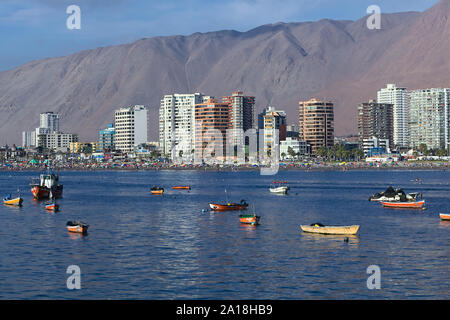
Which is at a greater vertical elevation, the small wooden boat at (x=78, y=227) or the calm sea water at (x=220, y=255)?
the small wooden boat at (x=78, y=227)

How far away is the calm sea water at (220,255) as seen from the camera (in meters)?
50.1

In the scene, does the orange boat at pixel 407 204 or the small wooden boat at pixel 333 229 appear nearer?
the small wooden boat at pixel 333 229

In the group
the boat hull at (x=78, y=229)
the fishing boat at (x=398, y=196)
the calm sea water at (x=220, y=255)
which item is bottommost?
the calm sea water at (x=220, y=255)

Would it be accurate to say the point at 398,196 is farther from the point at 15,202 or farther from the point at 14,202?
the point at 14,202

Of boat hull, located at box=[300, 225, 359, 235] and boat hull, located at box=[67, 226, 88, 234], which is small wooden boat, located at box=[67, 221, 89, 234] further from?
boat hull, located at box=[300, 225, 359, 235]

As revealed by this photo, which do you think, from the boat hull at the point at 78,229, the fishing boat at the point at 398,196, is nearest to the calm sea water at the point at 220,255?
the boat hull at the point at 78,229

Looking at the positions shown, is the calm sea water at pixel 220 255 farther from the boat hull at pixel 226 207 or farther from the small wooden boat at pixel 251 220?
the boat hull at pixel 226 207

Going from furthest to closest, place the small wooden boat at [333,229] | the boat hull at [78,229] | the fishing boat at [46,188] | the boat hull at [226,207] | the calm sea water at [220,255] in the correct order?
the fishing boat at [46,188] < the boat hull at [226,207] < the boat hull at [78,229] < the small wooden boat at [333,229] < the calm sea water at [220,255]

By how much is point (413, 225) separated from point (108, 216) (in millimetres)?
46760

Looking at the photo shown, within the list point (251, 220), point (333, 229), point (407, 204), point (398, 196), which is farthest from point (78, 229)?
point (398, 196)

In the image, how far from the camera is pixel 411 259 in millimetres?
62312

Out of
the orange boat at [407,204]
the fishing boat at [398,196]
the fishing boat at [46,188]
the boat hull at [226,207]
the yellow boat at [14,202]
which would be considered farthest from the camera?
the fishing boat at [46,188]

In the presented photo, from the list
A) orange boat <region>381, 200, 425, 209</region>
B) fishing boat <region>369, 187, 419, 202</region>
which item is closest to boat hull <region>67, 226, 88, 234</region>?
orange boat <region>381, 200, 425, 209</region>

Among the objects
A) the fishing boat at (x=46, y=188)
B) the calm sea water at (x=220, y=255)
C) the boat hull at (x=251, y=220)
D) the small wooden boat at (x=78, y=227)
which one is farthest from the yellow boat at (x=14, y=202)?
the boat hull at (x=251, y=220)
